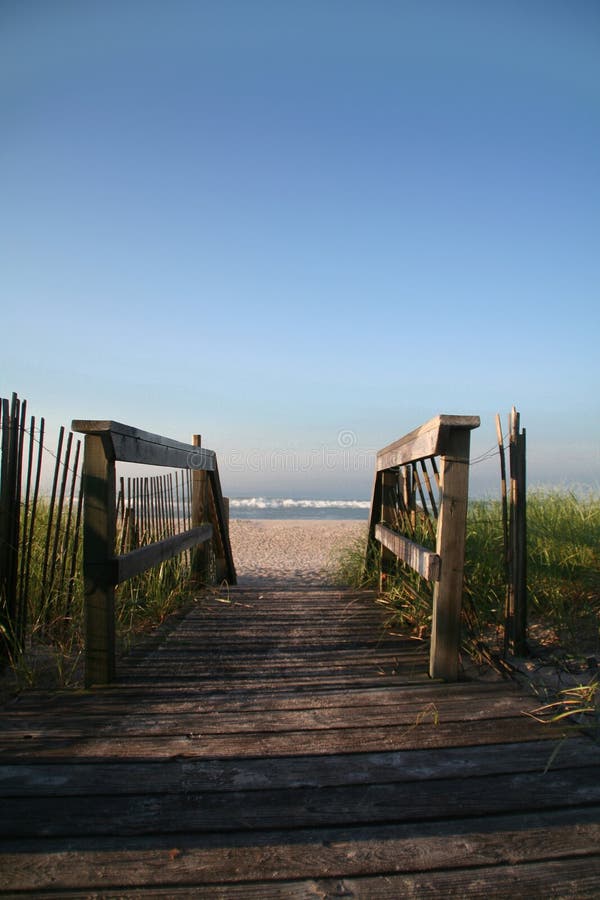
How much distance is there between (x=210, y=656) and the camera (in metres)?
3.83

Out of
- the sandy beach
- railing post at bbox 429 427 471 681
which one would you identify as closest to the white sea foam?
the sandy beach

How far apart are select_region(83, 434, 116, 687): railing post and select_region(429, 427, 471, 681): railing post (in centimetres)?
174

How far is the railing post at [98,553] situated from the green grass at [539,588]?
214 centimetres

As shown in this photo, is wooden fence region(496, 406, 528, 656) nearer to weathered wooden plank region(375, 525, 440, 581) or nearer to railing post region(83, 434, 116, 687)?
weathered wooden plank region(375, 525, 440, 581)

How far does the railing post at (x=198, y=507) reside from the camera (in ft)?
20.7

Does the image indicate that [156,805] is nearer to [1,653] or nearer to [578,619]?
[1,653]

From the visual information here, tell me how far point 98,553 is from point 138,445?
72 centimetres

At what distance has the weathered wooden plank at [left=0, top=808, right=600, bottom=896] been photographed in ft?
5.24

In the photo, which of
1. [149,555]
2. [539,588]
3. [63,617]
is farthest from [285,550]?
[149,555]

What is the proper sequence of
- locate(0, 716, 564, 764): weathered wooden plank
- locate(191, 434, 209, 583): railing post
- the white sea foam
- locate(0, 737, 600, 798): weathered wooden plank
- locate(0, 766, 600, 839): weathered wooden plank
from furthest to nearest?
1. the white sea foam
2. locate(191, 434, 209, 583): railing post
3. locate(0, 716, 564, 764): weathered wooden plank
4. locate(0, 737, 600, 798): weathered wooden plank
5. locate(0, 766, 600, 839): weathered wooden plank

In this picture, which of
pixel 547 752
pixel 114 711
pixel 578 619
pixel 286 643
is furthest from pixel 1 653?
pixel 578 619

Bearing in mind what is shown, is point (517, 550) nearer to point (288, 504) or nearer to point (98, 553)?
point (98, 553)

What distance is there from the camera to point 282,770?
2170 millimetres

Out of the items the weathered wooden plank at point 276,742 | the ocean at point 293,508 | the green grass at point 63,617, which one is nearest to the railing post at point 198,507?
the green grass at point 63,617
